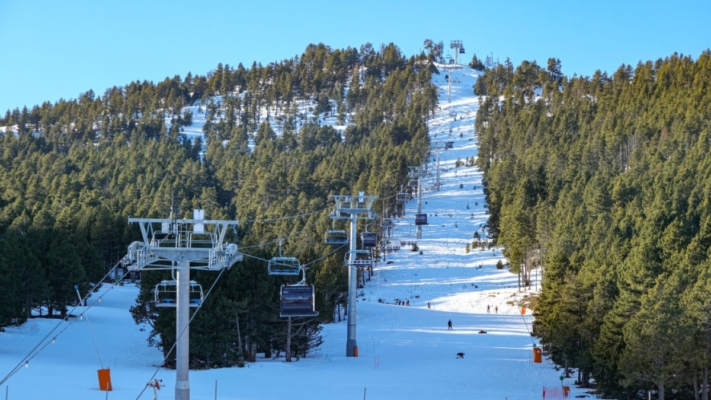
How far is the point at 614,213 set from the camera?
7825 centimetres

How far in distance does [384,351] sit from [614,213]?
3166 centimetres

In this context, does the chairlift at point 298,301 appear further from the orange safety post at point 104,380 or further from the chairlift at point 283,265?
the orange safety post at point 104,380

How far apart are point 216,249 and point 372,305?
47.1 meters

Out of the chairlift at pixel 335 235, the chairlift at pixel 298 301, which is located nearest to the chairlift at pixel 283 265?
the chairlift at pixel 298 301

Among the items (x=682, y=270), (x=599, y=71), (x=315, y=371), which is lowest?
(x=315, y=371)

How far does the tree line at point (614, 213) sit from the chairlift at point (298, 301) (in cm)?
1230

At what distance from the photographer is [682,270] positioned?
1484 inches

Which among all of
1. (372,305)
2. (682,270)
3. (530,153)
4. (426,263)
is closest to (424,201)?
(530,153)

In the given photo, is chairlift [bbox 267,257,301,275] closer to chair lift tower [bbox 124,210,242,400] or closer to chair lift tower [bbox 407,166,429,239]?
chair lift tower [bbox 124,210,242,400]

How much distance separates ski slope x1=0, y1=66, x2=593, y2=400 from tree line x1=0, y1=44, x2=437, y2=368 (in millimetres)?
2228

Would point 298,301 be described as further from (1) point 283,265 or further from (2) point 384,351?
(2) point 384,351

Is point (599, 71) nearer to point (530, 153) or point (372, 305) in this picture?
point (530, 153)

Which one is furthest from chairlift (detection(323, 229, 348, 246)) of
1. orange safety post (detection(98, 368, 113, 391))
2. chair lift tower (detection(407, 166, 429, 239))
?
chair lift tower (detection(407, 166, 429, 239))

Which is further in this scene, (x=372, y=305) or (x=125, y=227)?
(x=125, y=227)
